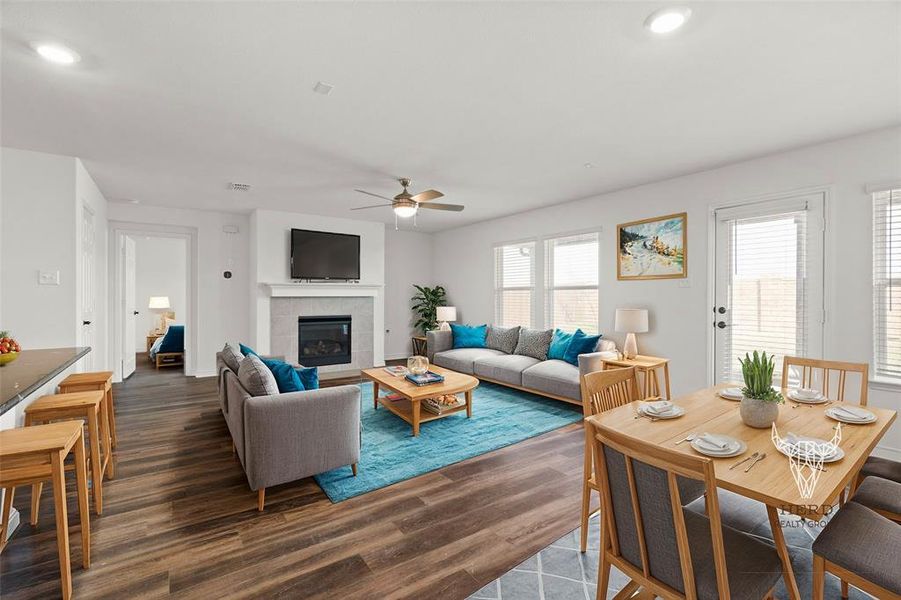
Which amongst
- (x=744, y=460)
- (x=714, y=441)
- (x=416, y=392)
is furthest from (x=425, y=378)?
(x=744, y=460)

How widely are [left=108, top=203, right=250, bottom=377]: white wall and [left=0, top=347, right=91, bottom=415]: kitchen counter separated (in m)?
3.31

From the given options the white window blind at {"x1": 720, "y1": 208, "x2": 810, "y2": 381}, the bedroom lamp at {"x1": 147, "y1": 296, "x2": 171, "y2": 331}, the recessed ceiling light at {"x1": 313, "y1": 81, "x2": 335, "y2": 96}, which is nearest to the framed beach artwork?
the white window blind at {"x1": 720, "y1": 208, "x2": 810, "y2": 381}

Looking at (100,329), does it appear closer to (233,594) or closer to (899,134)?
(233,594)

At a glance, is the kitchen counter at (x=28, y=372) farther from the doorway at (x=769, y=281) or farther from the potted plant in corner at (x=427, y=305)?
the potted plant in corner at (x=427, y=305)

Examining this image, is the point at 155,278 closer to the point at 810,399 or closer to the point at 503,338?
the point at 503,338

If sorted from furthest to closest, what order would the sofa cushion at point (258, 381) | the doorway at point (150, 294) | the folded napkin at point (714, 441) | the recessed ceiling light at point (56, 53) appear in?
the doorway at point (150, 294), the sofa cushion at point (258, 381), the recessed ceiling light at point (56, 53), the folded napkin at point (714, 441)

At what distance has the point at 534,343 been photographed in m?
5.67

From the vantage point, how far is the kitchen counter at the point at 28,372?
162 cm

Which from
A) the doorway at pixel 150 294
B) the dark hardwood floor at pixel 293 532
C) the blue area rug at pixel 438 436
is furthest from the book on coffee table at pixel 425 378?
the doorway at pixel 150 294

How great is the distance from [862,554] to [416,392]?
9.54 feet

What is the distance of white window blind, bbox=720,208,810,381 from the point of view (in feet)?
11.7

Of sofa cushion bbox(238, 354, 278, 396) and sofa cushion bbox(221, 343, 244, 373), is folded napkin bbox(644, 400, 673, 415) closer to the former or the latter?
sofa cushion bbox(238, 354, 278, 396)

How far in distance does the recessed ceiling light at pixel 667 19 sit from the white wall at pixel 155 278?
30.5 ft

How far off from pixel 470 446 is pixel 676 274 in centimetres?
297
